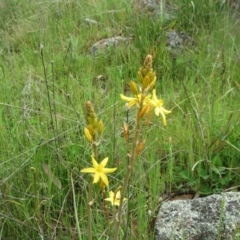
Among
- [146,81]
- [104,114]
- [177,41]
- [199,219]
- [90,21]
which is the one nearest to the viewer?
[146,81]

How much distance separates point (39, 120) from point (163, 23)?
174 centimetres

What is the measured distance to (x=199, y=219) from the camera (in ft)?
6.44

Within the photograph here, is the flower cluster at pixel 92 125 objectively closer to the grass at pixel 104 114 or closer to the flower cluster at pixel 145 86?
the flower cluster at pixel 145 86

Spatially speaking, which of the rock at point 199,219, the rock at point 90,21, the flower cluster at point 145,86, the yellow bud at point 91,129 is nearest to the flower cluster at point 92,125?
the yellow bud at point 91,129

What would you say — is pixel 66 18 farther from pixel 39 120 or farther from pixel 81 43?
pixel 39 120

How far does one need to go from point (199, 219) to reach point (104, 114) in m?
0.99

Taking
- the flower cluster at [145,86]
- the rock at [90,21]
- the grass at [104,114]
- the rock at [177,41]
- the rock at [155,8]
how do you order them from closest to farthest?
the flower cluster at [145,86]
the grass at [104,114]
the rock at [177,41]
the rock at [155,8]
the rock at [90,21]

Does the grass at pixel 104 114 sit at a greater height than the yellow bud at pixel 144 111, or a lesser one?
lesser

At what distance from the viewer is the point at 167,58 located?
3.63m

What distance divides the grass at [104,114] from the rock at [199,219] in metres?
0.09

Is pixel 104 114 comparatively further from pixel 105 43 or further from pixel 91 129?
pixel 91 129

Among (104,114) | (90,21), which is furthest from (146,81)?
(90,21)

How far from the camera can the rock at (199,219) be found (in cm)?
189

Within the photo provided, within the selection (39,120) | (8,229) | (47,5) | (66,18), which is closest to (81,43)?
(66,18)
